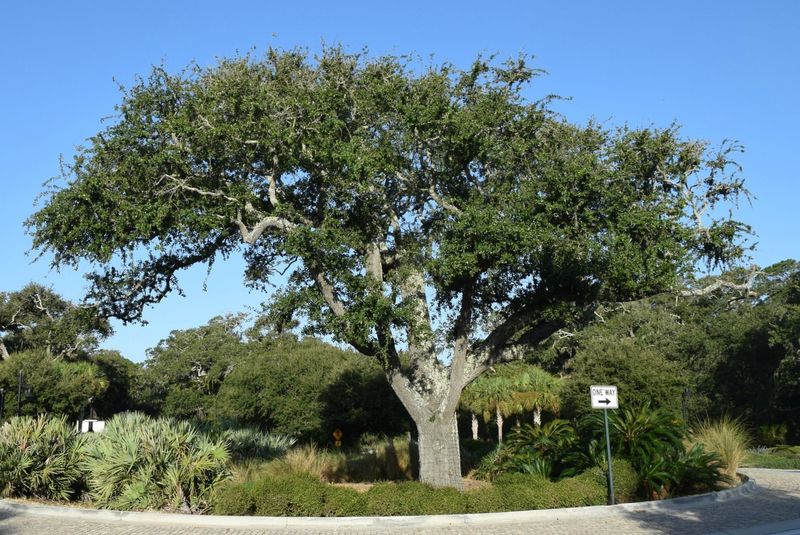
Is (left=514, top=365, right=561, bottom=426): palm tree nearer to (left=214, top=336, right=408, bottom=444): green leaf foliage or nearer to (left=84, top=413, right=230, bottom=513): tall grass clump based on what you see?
(left=214, top=336, right=408, bottom=444): green leaf foliage

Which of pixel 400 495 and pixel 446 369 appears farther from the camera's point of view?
pixel 446 369

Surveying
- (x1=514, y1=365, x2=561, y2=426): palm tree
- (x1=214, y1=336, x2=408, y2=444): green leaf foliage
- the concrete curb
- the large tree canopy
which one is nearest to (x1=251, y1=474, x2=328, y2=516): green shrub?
the concrete curb

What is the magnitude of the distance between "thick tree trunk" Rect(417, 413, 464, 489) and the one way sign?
4201 millimetres

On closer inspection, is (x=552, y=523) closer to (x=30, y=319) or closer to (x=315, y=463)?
(x=315, y=463)

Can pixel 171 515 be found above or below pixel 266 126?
below

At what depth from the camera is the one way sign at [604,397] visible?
45.3ft

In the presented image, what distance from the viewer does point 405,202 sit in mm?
18547

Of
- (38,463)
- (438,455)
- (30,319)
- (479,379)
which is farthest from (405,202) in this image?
(30,319)

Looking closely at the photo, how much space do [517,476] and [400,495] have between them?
3.71 metres

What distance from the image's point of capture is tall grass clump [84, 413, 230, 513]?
14.0 meters

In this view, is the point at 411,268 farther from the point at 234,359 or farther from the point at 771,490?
the point at 234,359

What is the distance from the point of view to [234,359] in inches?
2635

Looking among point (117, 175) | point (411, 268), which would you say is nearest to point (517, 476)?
point (411, 268)

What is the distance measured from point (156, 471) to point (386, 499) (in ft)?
15.5
